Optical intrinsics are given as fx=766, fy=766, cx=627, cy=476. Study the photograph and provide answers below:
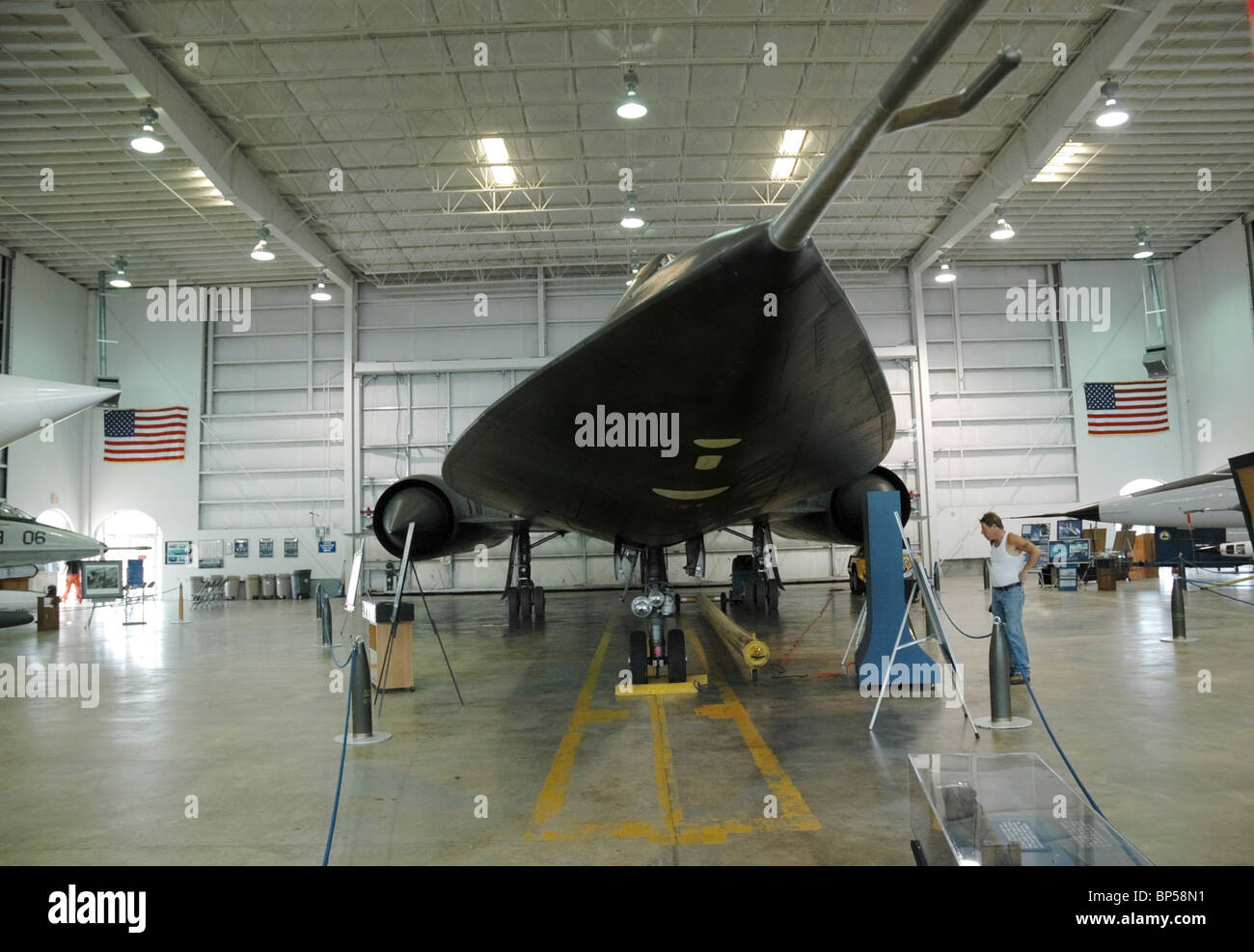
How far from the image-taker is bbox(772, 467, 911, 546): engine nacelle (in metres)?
9.16

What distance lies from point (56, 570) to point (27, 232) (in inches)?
352

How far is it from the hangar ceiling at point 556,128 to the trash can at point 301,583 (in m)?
8.59

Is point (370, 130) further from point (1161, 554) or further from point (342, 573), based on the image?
point (1161, 554)

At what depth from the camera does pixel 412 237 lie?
802 inches

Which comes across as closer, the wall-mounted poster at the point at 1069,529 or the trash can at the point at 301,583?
the wall-mounted poster at the point at 1069,529

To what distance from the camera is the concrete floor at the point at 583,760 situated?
332 cm

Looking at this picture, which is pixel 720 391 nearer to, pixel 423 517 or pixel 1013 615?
pixel 1013 615

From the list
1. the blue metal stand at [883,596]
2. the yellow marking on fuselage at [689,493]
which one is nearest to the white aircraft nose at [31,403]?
the yellow marking on fuselage at [689,493]

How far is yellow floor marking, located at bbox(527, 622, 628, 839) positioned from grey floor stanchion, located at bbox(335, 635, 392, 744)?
133 centimetres

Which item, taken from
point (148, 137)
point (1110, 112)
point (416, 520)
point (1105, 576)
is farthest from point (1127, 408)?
point (148, 137)

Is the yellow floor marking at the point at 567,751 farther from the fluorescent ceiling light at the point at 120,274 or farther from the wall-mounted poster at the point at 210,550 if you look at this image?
the fluorescent ceiling light at the point at 120,274

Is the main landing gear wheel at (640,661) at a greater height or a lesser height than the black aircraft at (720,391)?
lesser

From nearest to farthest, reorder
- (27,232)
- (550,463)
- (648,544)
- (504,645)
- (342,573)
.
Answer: (550,463)
(648,544)
(504,645)
(27,232)
(342,573)
